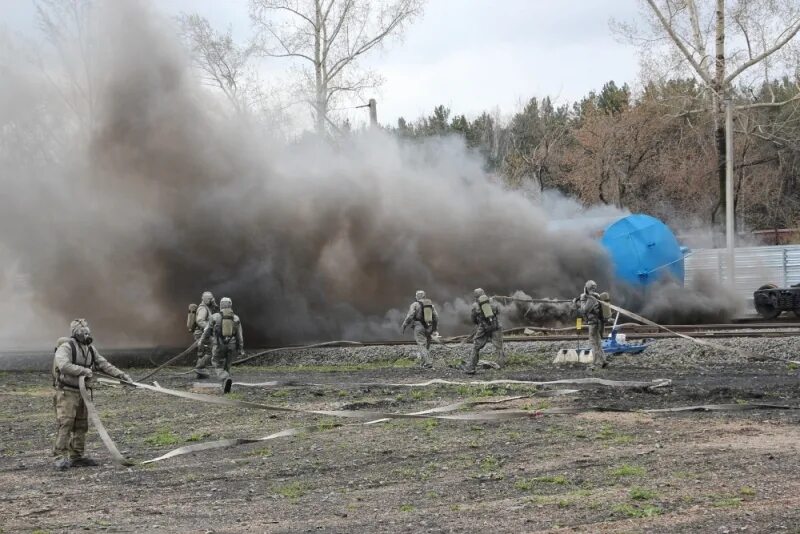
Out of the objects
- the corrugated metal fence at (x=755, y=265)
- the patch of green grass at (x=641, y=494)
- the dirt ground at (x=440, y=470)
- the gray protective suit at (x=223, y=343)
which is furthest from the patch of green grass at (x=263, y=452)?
the corrugated metal fence at (x=755, y=265)

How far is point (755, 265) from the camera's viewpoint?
100 feet

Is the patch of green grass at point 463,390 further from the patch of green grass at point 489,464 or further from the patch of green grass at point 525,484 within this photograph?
the patch of green grass at point 525,484

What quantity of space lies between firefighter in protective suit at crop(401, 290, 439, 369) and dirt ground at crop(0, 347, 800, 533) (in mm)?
3706

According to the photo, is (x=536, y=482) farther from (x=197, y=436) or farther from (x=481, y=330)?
(x=481, y=330)

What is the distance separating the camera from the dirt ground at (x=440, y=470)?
6941 mm

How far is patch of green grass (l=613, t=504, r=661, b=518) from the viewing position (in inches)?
262

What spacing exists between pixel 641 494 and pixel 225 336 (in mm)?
10828

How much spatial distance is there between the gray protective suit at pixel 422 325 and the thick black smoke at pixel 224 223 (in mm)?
5220

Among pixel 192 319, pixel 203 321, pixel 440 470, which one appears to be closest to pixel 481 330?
pixel 203 321

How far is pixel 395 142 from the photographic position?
26.2m

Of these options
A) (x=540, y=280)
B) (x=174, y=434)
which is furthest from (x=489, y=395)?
(x=540, y=280)

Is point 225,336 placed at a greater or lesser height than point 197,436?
greater

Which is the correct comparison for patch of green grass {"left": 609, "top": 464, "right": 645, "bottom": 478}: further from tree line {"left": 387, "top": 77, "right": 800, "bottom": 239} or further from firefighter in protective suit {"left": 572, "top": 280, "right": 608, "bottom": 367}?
tree line {"left": 387, "top": 77, "right": 800, "bottom": 239}

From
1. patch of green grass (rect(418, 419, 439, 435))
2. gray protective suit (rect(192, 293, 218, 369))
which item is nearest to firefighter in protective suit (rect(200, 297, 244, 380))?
gray protective suit (rect(192, 293, 218, 369))
